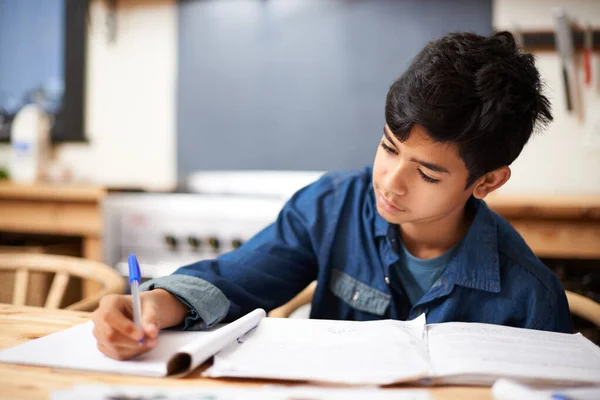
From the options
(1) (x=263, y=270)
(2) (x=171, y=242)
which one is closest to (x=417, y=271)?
(1) (x=263, y=270)


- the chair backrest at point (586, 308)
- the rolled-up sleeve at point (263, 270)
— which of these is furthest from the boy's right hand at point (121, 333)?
the chair backrest at point (586, 308)

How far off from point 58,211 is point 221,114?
766 mm

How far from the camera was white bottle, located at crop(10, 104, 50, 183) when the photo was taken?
2.27 meters

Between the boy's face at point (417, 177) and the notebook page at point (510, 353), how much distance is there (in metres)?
0.22

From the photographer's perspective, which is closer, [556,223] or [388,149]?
[388,149]

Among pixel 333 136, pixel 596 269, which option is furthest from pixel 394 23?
pixel 596 269

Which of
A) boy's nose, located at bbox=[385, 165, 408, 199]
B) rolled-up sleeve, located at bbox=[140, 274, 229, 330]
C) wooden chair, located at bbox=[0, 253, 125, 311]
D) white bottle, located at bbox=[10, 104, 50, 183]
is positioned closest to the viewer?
rolled-up sleeve, located at bbox=[140, 274, 229, 330]

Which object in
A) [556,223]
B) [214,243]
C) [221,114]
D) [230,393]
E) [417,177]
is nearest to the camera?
[230,393]

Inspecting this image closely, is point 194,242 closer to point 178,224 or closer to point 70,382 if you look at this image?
point 178,224

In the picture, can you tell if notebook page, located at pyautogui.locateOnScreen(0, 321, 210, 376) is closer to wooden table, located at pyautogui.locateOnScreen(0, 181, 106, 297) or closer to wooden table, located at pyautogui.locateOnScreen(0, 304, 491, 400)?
wooden table, located at pyautogui.locateOnScreen(0, 304, 491, 400)

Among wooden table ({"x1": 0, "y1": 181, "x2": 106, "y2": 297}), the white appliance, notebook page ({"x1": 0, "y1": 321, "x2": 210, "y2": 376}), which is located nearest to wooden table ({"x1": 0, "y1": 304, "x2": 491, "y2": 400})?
notebook page ({"x1": 0, "y1": 321, "x2": 210, "y2": 376})

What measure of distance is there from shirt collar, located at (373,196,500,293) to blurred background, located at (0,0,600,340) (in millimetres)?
626

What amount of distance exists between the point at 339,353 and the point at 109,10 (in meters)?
2.23

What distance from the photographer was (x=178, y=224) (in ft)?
5.82
